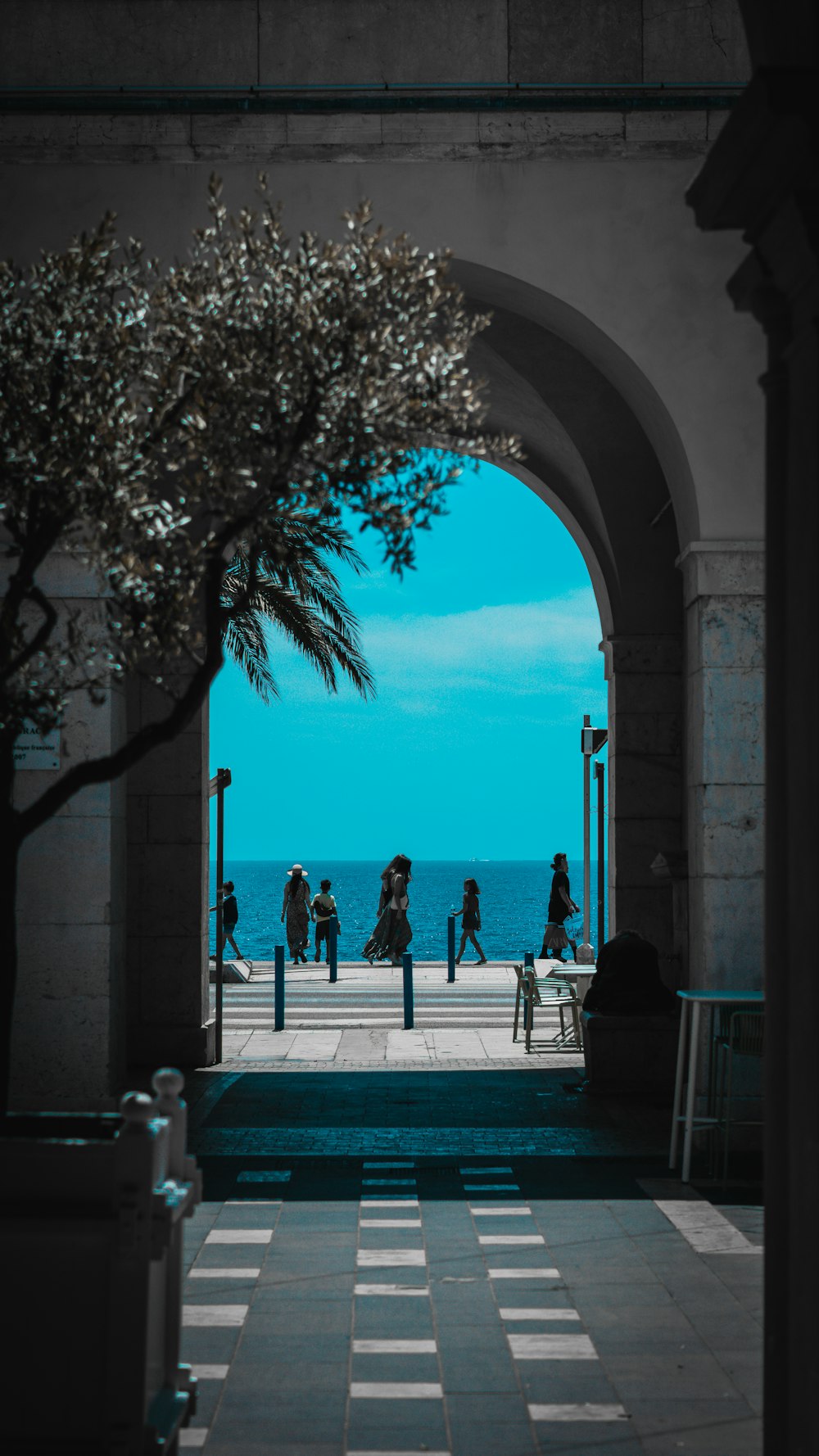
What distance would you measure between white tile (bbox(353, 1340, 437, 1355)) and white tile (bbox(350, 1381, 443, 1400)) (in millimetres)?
322

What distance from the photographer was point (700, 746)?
9.41 metres

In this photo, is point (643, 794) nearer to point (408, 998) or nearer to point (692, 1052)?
point (408, 998)

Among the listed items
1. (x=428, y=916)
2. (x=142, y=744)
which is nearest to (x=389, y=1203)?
(x=142, y=744)

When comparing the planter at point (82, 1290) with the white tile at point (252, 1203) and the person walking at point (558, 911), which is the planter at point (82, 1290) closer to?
the white tile at point (252, 1203)

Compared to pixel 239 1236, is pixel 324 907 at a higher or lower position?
higher

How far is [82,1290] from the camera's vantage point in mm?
3736

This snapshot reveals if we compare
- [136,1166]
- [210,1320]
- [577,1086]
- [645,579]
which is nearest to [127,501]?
[136,1166]

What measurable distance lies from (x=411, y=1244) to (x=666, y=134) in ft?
22.2

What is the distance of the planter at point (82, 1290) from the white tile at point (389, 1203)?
433 centimetres

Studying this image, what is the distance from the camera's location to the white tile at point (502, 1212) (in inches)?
308

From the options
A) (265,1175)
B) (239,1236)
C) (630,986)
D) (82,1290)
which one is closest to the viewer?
(82,1290)

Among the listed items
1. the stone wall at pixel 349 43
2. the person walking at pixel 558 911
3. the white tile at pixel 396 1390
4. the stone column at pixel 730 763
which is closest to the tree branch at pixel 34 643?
the white tile at pixel 396 1390

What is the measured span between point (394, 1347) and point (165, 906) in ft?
25.0

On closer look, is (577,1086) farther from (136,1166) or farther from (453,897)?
(453,897)
